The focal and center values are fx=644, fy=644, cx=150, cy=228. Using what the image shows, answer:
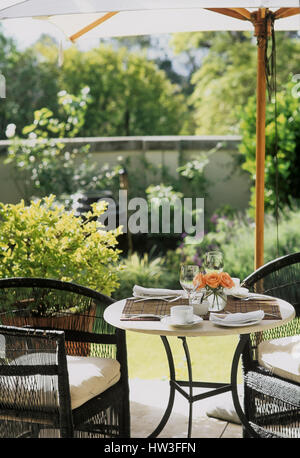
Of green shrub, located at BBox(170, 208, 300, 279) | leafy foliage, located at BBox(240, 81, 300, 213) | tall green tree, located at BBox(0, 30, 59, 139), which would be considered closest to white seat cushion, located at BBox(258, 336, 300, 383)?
green shrub, located at BBox(170, 208, 300, 279)

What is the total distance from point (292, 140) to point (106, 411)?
385cm

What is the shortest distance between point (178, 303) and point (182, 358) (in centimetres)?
132

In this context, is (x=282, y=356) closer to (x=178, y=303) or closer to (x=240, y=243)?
(x=178, y=303)

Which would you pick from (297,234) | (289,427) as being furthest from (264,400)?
(297,234)

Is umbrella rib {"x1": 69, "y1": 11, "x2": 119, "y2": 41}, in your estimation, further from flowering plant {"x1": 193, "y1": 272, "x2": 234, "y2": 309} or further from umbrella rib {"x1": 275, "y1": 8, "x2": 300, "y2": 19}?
flowering plant {"x1": 193, "y1": 272, "x2": 234, "y2": 309}

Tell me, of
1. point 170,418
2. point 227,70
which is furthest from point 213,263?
point 227,70

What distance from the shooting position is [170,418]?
2984 millimetres

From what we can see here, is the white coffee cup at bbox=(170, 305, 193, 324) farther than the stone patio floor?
No

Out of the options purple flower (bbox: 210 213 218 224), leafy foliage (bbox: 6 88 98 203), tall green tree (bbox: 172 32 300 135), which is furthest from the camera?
tall green tree (bbox: 172 32 300 135)

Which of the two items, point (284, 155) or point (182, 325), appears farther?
point (284, 155)

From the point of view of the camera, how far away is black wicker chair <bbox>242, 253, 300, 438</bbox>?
2.41 m

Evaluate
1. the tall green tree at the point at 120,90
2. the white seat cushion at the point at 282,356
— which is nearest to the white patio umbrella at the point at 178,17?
the white seat cushion at the point at 282,356

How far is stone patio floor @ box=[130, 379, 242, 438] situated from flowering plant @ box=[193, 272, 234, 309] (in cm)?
73

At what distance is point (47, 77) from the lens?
11719 millimetres
